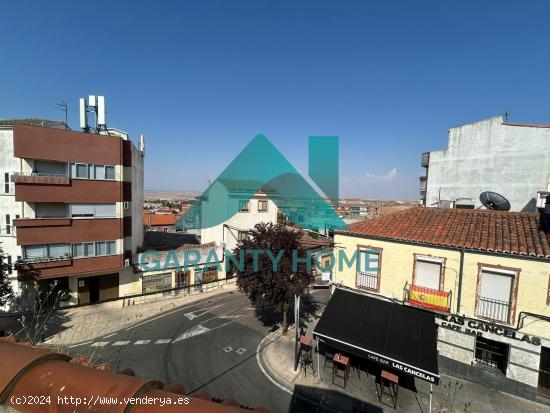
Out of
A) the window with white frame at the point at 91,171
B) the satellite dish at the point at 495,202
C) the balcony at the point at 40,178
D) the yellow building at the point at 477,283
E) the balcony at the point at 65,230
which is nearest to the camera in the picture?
the yellow building at the point at 477,283

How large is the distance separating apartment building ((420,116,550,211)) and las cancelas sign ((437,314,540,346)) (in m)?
10.8

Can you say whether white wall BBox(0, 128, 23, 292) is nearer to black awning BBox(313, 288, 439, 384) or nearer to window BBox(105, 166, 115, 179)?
window BBox(105, 166, 115, 179)

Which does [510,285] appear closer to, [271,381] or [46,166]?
[271,381]

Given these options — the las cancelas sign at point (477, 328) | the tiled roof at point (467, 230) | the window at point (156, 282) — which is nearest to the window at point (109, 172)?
the window at point (156, 282)

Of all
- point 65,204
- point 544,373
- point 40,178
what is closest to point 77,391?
point 544,373

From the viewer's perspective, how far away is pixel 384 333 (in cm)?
1148

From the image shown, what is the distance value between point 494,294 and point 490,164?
39.9 ft

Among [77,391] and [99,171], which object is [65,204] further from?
[77,391]

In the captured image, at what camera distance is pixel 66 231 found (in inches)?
659

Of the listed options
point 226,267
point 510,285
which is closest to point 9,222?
point 226,267

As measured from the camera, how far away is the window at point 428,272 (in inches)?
473

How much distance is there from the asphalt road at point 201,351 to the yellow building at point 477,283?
6984 mm

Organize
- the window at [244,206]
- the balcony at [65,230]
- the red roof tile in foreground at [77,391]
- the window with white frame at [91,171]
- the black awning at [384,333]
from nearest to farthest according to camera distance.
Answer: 1. the red roof tile in foreground at [77,391]
2. the black awning at [384,333]
3. the balcony at [65,230]
4. the window with white frame at [91,171]
5. the window at [244,206]

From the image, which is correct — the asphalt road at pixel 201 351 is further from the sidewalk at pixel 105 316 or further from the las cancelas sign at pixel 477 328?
the las cancelas sign at pixel 477 328
